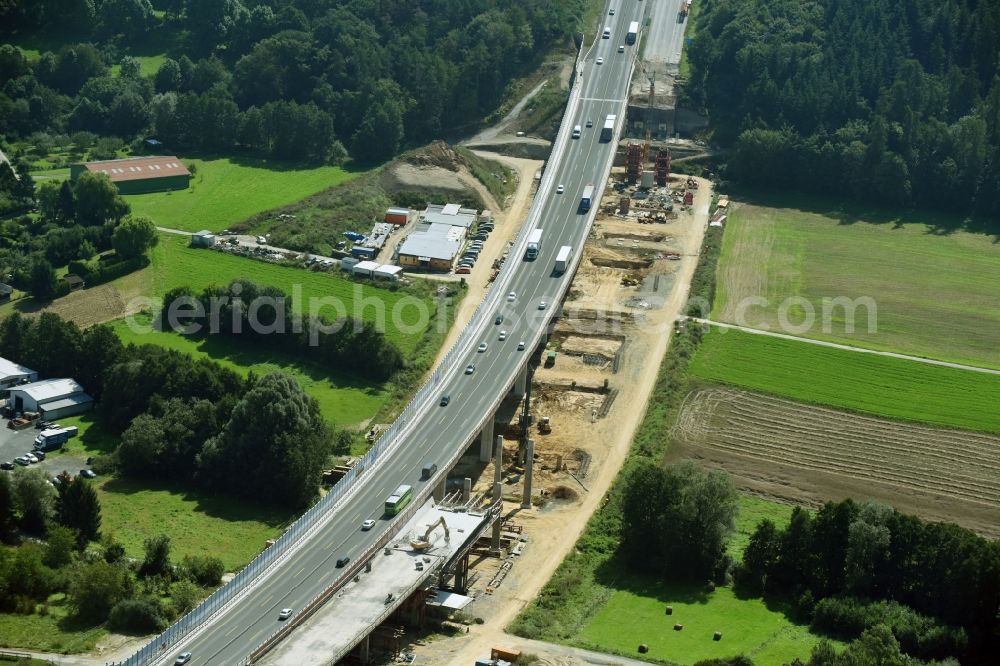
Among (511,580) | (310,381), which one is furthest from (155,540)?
(310,381)

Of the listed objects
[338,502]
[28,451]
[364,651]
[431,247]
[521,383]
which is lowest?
[28,451]

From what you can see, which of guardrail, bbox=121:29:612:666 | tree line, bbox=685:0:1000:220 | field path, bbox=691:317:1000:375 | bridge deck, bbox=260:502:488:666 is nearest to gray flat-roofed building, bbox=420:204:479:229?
guardrail, bbox=121:29:612:666

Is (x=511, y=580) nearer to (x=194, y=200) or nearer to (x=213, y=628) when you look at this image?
(x=213, y=628)

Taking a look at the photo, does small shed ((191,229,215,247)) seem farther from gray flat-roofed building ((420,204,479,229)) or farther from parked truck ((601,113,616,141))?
parked truck ((601,113,616,141))

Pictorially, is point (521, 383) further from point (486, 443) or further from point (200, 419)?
point (200, 419)

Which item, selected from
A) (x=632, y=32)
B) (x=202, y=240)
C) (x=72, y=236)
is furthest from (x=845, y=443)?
(x=632, y=32)

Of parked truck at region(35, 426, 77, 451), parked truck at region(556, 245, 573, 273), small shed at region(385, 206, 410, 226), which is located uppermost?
parked truck at region(556, 245, 573, 273)
